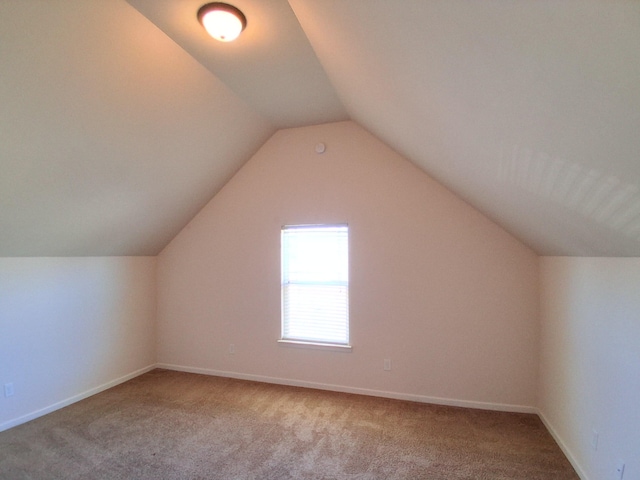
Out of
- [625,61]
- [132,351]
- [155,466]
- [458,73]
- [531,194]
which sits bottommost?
[155,466]

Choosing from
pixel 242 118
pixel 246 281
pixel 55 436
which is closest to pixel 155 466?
pixel 55 436

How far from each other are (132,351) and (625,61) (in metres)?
4.86

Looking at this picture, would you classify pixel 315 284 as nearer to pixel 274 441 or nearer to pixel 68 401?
pixel 274 441

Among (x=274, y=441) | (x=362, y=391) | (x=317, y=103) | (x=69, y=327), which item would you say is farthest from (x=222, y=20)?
(x=362, y=391)

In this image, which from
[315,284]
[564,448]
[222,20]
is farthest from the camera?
[315,284]

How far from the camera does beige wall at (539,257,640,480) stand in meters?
1.79

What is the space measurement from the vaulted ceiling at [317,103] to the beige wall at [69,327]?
0.86 ft

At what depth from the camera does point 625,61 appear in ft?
2.33

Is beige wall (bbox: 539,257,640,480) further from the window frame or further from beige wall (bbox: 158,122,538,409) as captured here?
the window frame

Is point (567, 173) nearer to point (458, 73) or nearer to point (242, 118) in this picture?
point (458, 73)

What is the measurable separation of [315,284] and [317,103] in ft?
6.26

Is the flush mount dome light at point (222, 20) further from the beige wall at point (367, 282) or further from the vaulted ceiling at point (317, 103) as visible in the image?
the beige wall at point (367, 282)

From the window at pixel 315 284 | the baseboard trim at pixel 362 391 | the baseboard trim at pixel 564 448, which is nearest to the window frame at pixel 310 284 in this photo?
the window at pixel 315 284

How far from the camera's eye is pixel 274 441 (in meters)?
2.71
